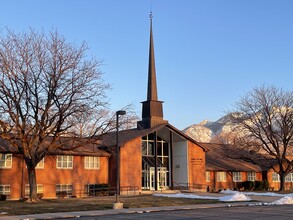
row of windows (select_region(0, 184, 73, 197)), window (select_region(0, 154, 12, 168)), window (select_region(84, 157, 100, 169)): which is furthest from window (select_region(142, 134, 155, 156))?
window (select_region(0, 154, 12, 168))

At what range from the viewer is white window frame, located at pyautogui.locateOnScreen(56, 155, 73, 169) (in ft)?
135

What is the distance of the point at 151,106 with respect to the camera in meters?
48.1

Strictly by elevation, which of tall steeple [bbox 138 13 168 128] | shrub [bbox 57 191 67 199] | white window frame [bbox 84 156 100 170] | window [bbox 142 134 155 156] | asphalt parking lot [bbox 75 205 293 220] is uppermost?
tall steeple [bbox 138 13 168 128]

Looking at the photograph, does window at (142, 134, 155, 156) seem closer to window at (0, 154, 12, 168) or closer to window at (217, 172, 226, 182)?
window at (217, 172, 226, 182)

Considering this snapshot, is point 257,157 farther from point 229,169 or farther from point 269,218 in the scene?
point 269,218

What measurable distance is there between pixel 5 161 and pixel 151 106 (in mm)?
17423

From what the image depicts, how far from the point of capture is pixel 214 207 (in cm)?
2677

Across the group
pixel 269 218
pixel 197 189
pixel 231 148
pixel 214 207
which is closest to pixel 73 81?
pixel 214 207

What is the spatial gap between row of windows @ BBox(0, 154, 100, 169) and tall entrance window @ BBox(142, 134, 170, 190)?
19.8 ft

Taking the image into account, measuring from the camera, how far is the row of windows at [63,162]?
3769 centimetres

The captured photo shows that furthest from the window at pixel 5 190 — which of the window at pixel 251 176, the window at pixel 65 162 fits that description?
the window at pixel 251 176

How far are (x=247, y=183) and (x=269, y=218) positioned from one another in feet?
123

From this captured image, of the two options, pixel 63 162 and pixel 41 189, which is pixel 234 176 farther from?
pixel 41 189

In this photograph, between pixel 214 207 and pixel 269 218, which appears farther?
pixel 214 207
